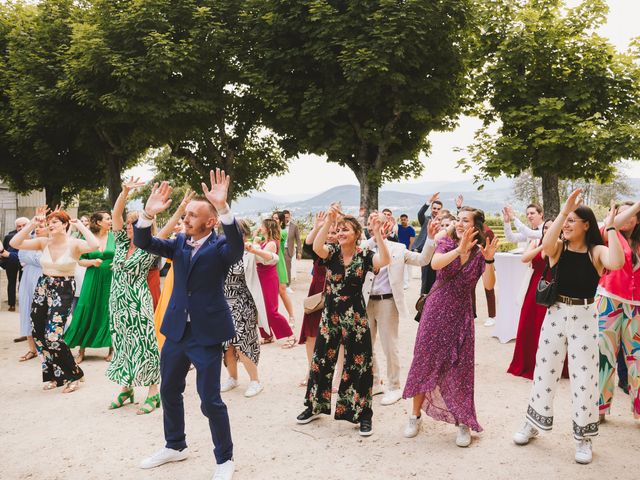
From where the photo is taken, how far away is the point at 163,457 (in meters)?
4.49

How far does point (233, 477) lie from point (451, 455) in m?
1.86

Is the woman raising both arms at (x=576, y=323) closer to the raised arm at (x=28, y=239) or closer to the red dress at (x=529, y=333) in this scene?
the red dress at (x=529, y=333)

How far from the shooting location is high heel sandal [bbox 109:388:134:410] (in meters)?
5.99

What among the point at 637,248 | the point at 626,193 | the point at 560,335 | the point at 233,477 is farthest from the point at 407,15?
the point at 626,193

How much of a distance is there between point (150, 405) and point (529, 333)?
187 inches

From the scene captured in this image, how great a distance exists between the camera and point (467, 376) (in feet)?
15.9

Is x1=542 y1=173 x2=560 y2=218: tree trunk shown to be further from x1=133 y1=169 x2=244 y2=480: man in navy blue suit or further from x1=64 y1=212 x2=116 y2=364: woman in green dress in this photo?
x1=133 y1=169 x2=244 y2=480: man in navy blue suit

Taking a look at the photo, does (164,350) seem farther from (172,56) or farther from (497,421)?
(172,56)

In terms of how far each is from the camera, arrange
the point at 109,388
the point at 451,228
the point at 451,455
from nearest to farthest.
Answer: the point at 451,455
the point at 451,228
the point at 109,388

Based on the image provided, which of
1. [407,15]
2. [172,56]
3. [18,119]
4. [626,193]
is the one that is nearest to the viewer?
[407,15]

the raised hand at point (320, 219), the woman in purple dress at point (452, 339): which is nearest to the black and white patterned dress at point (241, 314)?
the raised hand at point (320, 219)

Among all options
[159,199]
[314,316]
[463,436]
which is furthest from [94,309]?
[463,436]

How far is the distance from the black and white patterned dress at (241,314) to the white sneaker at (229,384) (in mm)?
405

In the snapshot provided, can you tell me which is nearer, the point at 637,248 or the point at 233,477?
the point at 233,477
